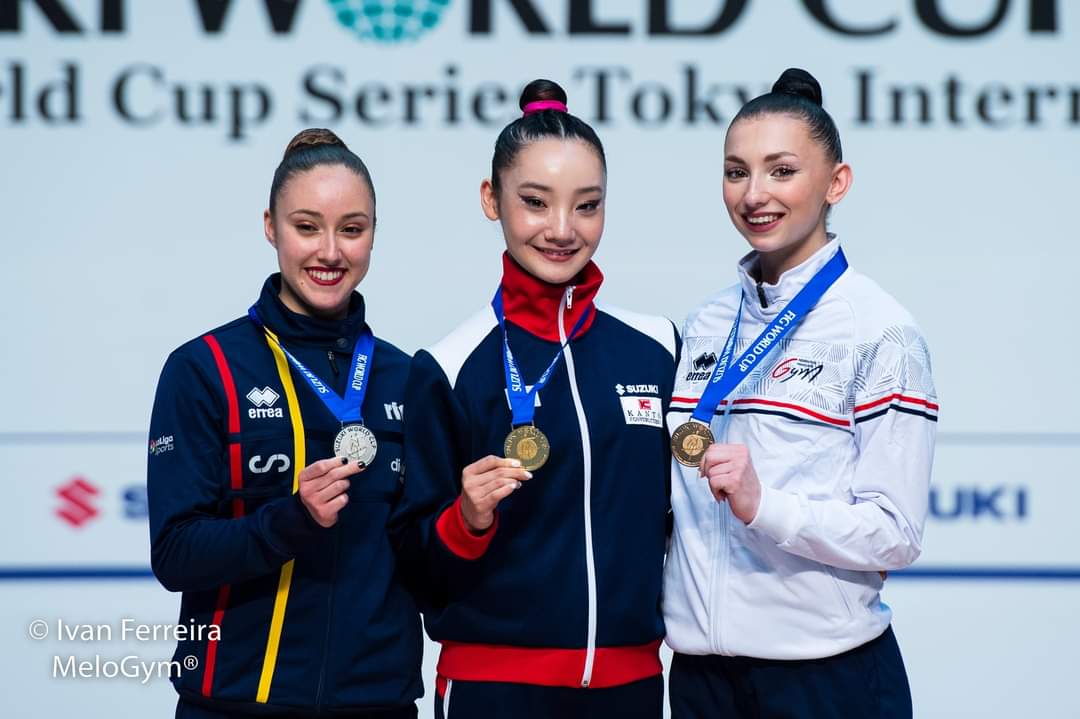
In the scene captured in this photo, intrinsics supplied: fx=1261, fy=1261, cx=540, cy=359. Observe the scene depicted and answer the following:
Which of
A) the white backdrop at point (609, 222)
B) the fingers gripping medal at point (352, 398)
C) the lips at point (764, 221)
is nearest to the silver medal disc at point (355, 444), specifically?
the fingers gripping medal at point (352, 398)

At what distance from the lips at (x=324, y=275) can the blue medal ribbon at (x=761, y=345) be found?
613mm

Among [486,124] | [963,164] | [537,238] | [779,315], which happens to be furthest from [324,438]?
[963,164]

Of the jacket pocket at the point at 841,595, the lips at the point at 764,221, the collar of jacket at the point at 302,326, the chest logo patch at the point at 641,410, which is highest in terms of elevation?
the lips at the point at 764,221

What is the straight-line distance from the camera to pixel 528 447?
180 cm

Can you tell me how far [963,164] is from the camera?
3416 millimetres

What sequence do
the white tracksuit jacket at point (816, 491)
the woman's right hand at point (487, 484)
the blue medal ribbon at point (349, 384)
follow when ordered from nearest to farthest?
the woman's right hand at point (487, 484) < the white tracksuit jacket at point (816, 491) < the blue medal ribbon at point (349, 384)

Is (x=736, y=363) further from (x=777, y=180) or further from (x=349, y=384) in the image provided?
(x=349, y=384)

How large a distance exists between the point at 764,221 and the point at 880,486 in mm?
439

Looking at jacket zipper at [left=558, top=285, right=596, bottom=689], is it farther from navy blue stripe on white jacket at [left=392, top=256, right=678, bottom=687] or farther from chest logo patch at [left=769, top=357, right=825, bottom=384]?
chest logo patch at [left=769, top=357, right=825, bottom=384]

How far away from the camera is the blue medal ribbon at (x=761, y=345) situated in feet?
6.14

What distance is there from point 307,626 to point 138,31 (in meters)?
2.12

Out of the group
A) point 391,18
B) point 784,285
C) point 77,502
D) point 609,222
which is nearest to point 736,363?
point 784,285

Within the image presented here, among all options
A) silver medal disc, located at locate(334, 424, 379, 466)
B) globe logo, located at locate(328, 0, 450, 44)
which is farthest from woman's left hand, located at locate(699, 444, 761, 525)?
globe logo, located at locate(328, 0, 450, 44)

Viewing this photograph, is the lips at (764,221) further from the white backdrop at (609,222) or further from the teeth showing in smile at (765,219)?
the white backdrop at (609,222)
